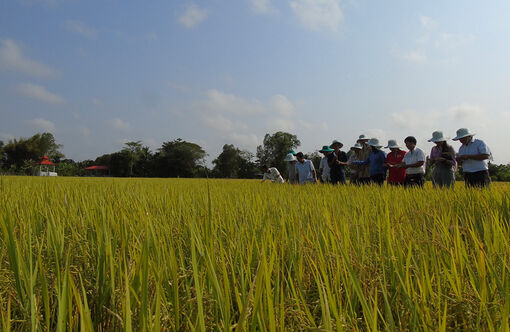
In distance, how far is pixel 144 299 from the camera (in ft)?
1.95

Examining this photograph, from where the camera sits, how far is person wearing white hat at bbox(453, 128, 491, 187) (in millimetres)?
4387

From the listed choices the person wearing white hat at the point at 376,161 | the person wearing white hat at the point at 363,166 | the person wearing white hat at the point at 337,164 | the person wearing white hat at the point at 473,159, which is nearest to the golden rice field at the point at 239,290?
the person wearing white hat at the point at 473,159

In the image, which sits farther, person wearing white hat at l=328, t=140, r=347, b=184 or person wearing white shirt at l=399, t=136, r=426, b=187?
person wearing white hat at l=328, t=140, r=347, b=184

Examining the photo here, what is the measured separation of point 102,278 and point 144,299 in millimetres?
439

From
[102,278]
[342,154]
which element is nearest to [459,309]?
[102,278]

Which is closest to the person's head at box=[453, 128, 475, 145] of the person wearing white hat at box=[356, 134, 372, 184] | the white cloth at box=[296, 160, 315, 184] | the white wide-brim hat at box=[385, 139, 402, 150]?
the white wide-brim hat at box=[385, 139, 402, 150]

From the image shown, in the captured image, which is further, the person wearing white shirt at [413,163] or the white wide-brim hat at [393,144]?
the white wide-brim hat at [393,144]

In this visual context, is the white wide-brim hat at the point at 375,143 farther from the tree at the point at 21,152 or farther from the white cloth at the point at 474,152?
the tree at the point at 21,152

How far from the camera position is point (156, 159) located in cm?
5178

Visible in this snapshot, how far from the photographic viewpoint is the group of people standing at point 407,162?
4523mm

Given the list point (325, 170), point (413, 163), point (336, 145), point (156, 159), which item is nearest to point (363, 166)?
point (336, 145)

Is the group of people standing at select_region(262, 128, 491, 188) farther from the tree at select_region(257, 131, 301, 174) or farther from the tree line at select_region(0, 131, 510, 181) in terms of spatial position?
the tree at select_region(257, 131, 301, 174)

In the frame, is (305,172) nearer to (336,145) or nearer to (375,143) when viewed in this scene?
(336,145)

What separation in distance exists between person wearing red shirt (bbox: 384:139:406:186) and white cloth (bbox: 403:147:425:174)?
279 millimetres
